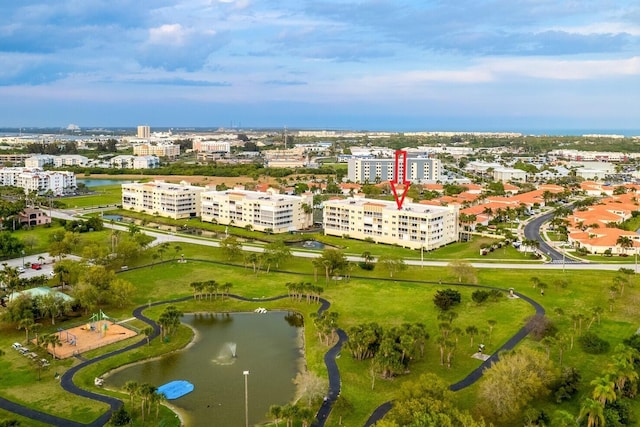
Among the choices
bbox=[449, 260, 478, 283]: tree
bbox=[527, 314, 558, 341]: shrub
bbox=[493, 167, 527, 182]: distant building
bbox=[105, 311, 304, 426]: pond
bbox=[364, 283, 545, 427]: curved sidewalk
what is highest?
bbox=[493, 167, 527, 182]: distant building

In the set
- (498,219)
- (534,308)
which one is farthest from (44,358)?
(498,219)

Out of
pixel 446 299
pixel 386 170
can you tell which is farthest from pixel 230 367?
pixel 386 170

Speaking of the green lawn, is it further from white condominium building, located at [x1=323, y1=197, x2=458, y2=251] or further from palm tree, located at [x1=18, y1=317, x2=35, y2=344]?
white condominium building, located at [x1=323, y1=197, x2=458, y2=251]

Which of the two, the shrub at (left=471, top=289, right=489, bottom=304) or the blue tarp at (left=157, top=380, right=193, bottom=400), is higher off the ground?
the shrub at (left=471, top=289, right=489, bottom=304)

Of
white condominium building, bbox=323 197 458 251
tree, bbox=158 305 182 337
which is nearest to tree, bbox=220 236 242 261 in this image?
white condominium building, bbox=323 197 458 251

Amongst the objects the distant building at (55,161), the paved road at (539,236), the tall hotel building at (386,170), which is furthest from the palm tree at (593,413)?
the distant building at (55,161)

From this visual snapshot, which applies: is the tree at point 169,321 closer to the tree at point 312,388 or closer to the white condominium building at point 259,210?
the tree at point 312,388

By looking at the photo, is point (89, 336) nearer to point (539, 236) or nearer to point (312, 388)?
point (312, 388)
